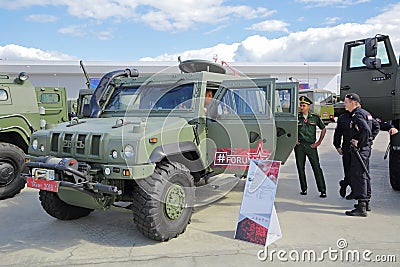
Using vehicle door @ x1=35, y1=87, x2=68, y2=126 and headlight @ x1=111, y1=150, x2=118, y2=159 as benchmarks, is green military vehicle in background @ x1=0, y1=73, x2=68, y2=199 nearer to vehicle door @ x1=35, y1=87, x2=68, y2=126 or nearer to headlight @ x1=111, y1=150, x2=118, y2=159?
vehicle door @ x1=35, y1=87, x2=68, y2=126

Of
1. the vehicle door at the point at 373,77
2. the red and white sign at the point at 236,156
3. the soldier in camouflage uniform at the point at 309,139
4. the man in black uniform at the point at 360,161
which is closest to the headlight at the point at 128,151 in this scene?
the red and white sign at the point at 236,156

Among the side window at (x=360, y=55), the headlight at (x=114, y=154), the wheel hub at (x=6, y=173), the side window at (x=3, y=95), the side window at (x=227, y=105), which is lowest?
the wheel hub at (x=6, y=173)

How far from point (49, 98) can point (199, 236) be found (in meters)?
5.54

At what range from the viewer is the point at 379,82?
6359 millimetres

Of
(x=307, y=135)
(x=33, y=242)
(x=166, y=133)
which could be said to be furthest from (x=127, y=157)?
(x=307, y=135)

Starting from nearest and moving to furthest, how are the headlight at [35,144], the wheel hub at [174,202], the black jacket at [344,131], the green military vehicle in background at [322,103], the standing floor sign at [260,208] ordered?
the standing floor sign at [260,208] < the wheel hub at [174,202] < the headlight at [35,144] < the black jacket at [344,131] < the green military vehicle in background at [322,103]

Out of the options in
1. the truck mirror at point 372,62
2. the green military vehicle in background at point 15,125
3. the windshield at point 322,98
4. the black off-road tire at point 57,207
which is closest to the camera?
the black off-road tire at point 57,207

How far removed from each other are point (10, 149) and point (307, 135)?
15.8 feet

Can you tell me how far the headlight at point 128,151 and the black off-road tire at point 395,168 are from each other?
171 inches

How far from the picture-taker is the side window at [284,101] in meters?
5.39

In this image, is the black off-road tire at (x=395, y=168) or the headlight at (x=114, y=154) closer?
the headlight at (x=114, y=154)

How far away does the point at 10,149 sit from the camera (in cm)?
640

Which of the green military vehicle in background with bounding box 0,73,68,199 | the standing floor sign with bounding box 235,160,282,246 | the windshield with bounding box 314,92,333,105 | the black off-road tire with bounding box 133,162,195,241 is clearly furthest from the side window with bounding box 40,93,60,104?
the windshield with bounding box 314,92,333,105

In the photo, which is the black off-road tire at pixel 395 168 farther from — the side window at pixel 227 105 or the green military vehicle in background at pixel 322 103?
the green military vehicle in background at pixel 322 103
